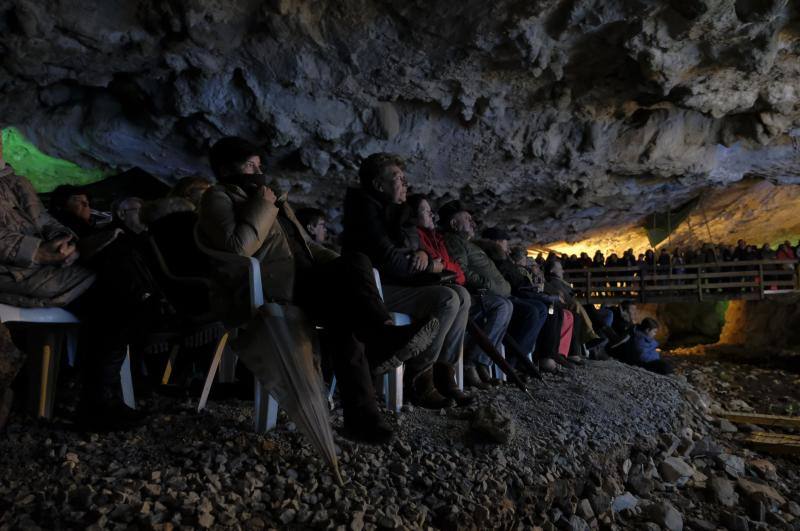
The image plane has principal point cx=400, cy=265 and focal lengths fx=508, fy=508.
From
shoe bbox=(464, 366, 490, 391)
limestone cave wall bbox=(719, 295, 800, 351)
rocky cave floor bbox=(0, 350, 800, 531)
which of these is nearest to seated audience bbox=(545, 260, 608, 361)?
shoe bbox=(464, 366, 490, 391)

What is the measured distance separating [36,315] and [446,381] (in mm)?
1981

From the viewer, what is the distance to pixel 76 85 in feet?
16.9

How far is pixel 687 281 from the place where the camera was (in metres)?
10.3

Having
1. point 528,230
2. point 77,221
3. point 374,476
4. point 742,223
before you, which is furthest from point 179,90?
point 742,223

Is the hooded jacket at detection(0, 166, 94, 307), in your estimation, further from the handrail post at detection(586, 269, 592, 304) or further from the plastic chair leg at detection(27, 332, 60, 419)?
the handrail post at detection(586, 269, 592, 304)

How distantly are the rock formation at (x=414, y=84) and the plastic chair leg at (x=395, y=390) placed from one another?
3.18 meters

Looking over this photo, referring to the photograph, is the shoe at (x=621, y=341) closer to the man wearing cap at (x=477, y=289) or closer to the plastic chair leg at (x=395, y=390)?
the man wearing cap at (x=477, y=289)

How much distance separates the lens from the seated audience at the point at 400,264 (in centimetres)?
265

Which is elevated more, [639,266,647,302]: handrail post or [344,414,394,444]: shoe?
[639,266,647,302]: handrail post

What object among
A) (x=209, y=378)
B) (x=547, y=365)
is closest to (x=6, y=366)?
(x=209, y=378)

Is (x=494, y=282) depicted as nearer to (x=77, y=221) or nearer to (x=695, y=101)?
(x=77, y=221)

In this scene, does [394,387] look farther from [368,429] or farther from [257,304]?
[257,304]

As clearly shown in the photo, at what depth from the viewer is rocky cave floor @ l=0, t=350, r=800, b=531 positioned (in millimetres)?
1479

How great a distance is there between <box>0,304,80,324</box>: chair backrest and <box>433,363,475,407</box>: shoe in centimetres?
181
